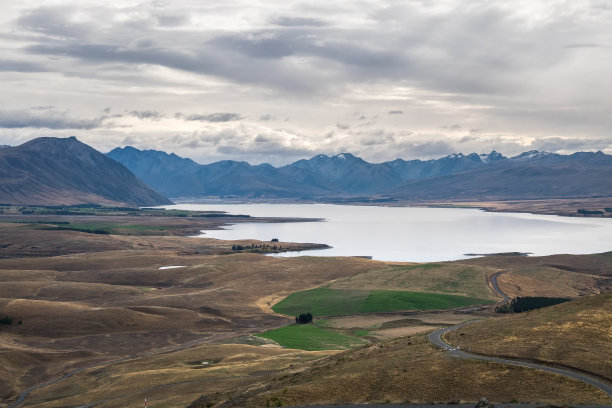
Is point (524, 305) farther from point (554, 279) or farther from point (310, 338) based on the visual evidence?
point (310, 338)

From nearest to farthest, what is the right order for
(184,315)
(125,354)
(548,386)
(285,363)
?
(548,386) → (285,363) → (125,354) → (184,315)

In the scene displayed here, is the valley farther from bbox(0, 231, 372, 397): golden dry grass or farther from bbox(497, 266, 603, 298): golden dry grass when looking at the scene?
bbox(497, 266, 603, 298): golden dry grass

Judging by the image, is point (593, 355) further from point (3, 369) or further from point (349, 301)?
point (349, 301)

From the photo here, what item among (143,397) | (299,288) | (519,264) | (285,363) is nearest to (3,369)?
(143,397)

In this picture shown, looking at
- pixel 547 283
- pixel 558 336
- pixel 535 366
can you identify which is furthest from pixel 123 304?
pixel 535 366

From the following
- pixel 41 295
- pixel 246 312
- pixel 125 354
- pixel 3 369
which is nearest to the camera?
pixel 3 369

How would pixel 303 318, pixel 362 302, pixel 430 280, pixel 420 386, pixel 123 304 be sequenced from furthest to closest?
pixel 430 280 < pixel 362 302 < pixel 123 304 < pixel 303 318 < pixel 420 386

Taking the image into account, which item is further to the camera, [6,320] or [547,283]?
[547,283]

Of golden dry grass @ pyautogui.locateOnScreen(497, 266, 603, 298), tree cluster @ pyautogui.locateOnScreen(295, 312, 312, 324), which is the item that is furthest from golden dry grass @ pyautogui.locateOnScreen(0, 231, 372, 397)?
golden dry grass @ pyautogui.locateOnScreen(497, 266, 603, 298)
